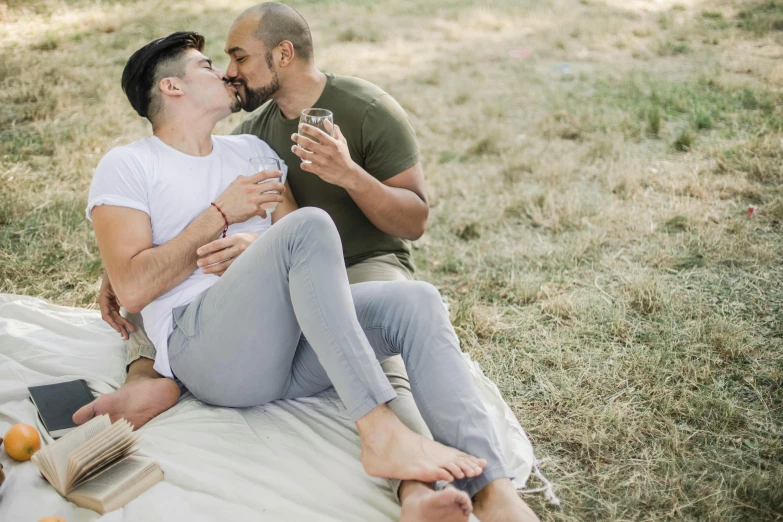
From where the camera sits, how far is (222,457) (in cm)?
238

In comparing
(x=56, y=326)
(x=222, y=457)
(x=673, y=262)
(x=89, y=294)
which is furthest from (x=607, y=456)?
(x=89, y=294)

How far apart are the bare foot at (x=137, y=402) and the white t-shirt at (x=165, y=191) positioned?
68 mm

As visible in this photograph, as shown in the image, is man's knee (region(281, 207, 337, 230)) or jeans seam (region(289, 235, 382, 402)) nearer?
jeans seam (region(289, 235, 382, 402))

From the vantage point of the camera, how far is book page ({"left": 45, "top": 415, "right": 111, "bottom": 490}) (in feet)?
6.93

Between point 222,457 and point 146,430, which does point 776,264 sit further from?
point 146,430

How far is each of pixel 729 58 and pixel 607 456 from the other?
7.50m

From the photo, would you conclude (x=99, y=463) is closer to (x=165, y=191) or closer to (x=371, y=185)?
(x=165, y=191)

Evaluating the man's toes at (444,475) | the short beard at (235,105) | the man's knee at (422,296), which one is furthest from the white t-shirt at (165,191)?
the man's toes at (444,475)

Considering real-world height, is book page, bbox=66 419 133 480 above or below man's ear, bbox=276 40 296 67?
below

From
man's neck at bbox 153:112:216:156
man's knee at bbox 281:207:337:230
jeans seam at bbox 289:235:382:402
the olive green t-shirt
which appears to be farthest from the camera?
the olive green t-shirt

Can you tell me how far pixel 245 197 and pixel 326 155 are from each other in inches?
15.5

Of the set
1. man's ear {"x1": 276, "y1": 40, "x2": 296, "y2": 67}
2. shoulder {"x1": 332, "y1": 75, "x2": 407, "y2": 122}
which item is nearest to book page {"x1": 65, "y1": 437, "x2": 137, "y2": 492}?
shoulder {"x1": 332, "y1": 75, "x2": 407, "y2": 122}

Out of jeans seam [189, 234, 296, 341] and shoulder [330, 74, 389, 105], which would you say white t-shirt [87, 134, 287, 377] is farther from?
shoulder [330, 74, 389, 105]

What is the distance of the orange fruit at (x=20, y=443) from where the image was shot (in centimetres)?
230
